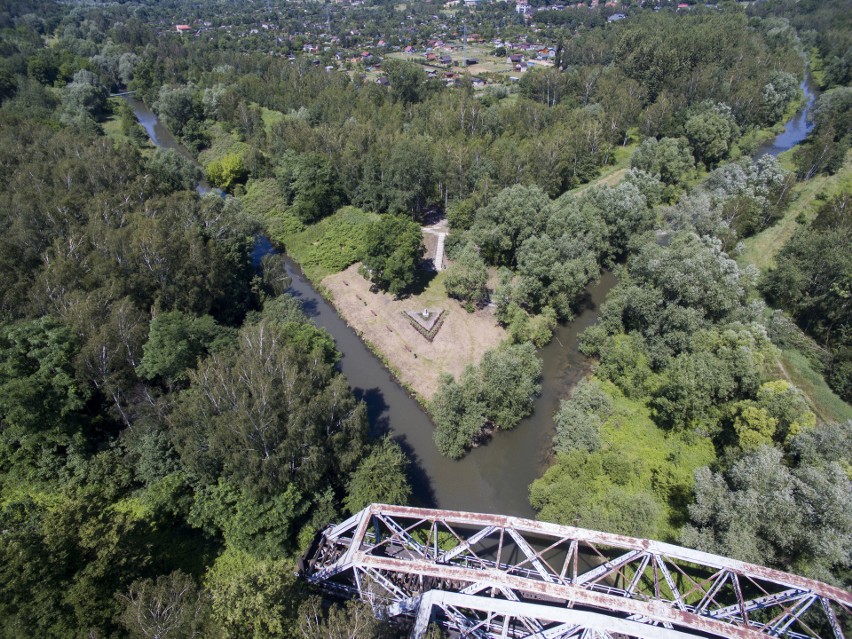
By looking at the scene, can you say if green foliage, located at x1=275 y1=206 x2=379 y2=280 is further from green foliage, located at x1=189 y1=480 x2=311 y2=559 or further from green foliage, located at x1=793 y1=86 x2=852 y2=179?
green foliage, located at x1=793 y1=86 x2=852 y2=179

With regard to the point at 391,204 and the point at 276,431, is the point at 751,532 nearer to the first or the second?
the point at 276,431

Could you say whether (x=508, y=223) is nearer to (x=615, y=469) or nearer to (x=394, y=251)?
(x=394, y=251)

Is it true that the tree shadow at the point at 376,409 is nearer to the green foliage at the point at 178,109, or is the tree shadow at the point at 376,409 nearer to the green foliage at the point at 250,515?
the green foliage at the point at 250,515

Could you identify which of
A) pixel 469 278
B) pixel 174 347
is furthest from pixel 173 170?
pixel 469 278

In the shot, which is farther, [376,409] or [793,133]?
[793,133]

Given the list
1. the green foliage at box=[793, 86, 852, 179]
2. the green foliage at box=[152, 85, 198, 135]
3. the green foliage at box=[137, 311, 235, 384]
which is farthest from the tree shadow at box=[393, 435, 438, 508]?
the green foliage at box=[152, 85, 198, 135]

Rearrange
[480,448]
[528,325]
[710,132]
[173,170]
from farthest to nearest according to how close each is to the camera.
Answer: [710,132] → [173,170] → [528,325] → [480,448]
